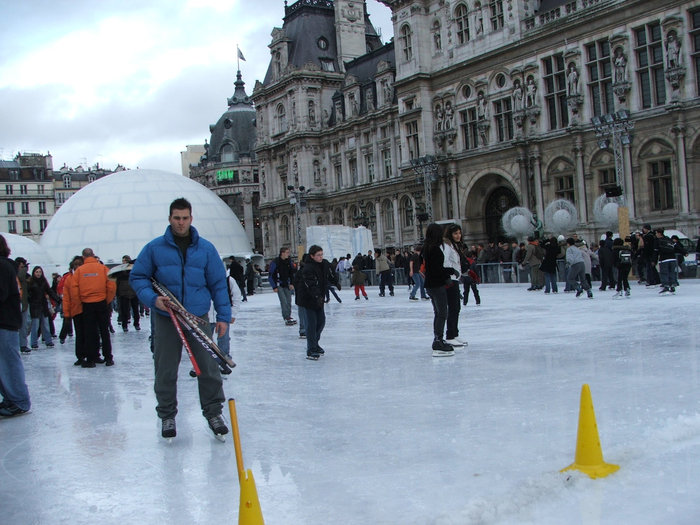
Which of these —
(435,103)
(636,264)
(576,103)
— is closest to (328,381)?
(636,264)

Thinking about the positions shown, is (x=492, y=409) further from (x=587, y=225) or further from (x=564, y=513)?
(x=587, y=225)

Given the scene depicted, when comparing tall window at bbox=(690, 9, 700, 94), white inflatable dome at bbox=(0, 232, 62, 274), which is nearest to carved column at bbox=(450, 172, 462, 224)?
tall window at bbox=(690, 9, 700, 94)

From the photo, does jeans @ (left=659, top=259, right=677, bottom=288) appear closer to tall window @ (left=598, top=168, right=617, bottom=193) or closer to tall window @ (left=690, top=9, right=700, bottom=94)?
tall window @ (left=690, top=9, right=700, bottom=94)

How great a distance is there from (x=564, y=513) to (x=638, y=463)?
967 millimetres

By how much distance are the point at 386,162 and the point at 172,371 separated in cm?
4293

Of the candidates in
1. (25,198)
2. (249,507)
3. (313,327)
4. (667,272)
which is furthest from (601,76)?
(25,198)

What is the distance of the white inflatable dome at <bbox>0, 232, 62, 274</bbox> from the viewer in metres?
43.6

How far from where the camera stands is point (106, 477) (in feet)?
15.7

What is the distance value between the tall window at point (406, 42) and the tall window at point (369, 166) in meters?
9.14

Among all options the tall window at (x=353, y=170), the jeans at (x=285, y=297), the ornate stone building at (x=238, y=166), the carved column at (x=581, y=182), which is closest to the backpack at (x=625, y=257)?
the jeans at (x=285, y=297)

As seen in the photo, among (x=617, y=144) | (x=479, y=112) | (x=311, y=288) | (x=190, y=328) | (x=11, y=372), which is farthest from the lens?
(x=479, y=112)

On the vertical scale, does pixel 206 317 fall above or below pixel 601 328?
above

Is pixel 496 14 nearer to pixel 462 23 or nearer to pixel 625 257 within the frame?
pixel 462 23

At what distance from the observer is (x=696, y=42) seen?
1114 inches
